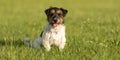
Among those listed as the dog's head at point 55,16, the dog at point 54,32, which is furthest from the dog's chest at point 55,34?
the dog's head at point 55,16

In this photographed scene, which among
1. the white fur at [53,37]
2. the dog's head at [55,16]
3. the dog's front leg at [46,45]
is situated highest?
the dog's head at [55,16]

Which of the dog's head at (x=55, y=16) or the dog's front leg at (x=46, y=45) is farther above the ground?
the dog's head at (x=55, y=16)

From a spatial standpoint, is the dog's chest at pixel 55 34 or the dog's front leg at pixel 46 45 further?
the dog's chest at pixel 55 34

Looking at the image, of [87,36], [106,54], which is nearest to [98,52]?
[106,54]

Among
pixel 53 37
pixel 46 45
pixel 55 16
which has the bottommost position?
pixel 46 45

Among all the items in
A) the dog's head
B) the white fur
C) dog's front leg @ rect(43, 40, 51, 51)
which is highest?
the dog's head

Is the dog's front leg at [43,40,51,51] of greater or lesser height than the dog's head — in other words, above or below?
below

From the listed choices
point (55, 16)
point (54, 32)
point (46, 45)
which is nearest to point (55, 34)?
point (54, 32)

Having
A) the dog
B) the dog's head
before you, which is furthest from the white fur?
the dog's head

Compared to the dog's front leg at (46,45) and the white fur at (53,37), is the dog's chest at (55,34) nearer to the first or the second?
the white fur at (53,37)

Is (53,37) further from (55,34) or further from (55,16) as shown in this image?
(55,16)

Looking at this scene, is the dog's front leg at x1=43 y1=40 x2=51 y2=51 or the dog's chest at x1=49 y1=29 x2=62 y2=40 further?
the dog's chest at x1=49 y1=29 x2=62 y2=40

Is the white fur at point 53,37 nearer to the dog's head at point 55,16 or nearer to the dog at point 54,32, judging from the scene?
the dog at point 54,32

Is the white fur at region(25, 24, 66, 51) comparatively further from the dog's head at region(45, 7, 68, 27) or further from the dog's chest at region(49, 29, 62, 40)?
the dog's head at region(45, 7, 68, 27)
